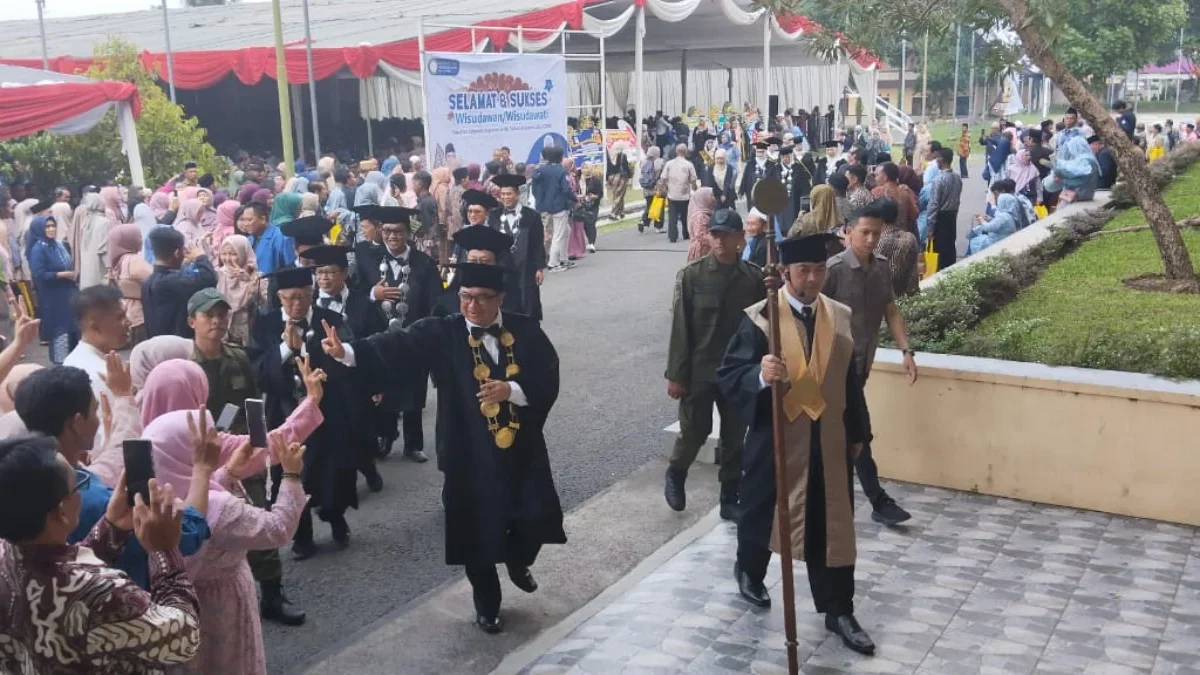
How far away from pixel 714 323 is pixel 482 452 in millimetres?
1883

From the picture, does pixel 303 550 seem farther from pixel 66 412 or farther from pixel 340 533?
pixel 66 412

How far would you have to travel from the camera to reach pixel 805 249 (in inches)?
197

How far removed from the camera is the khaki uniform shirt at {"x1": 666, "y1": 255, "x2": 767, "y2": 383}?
6.59 meters

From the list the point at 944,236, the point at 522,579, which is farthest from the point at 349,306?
the point at 944,236

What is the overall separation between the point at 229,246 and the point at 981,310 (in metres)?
6.03

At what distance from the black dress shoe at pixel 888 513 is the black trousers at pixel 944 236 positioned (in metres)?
7.95

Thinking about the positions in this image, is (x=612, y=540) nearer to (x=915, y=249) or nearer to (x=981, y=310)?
(x=915, y=249)

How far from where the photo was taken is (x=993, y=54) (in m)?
9.64

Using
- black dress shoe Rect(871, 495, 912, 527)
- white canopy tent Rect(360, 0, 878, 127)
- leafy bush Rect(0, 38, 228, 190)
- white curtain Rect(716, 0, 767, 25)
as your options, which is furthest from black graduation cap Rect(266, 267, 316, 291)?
white curtain Rect(716, 0, 767, 25)

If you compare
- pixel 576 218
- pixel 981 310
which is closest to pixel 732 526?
pixel 981 310

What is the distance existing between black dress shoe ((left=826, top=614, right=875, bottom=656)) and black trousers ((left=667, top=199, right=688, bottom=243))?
47.3 ft

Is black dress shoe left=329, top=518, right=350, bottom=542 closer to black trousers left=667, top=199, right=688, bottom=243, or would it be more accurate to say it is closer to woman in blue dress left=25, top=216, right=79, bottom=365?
woman in blue dress left=25, top=216, right=79, bottom=365

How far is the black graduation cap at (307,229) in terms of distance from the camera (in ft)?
27.3

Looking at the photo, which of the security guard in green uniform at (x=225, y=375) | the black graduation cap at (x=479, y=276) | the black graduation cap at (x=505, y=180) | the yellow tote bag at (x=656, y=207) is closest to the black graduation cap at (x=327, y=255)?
the security guard in green uniform at (x=225, y=375)
